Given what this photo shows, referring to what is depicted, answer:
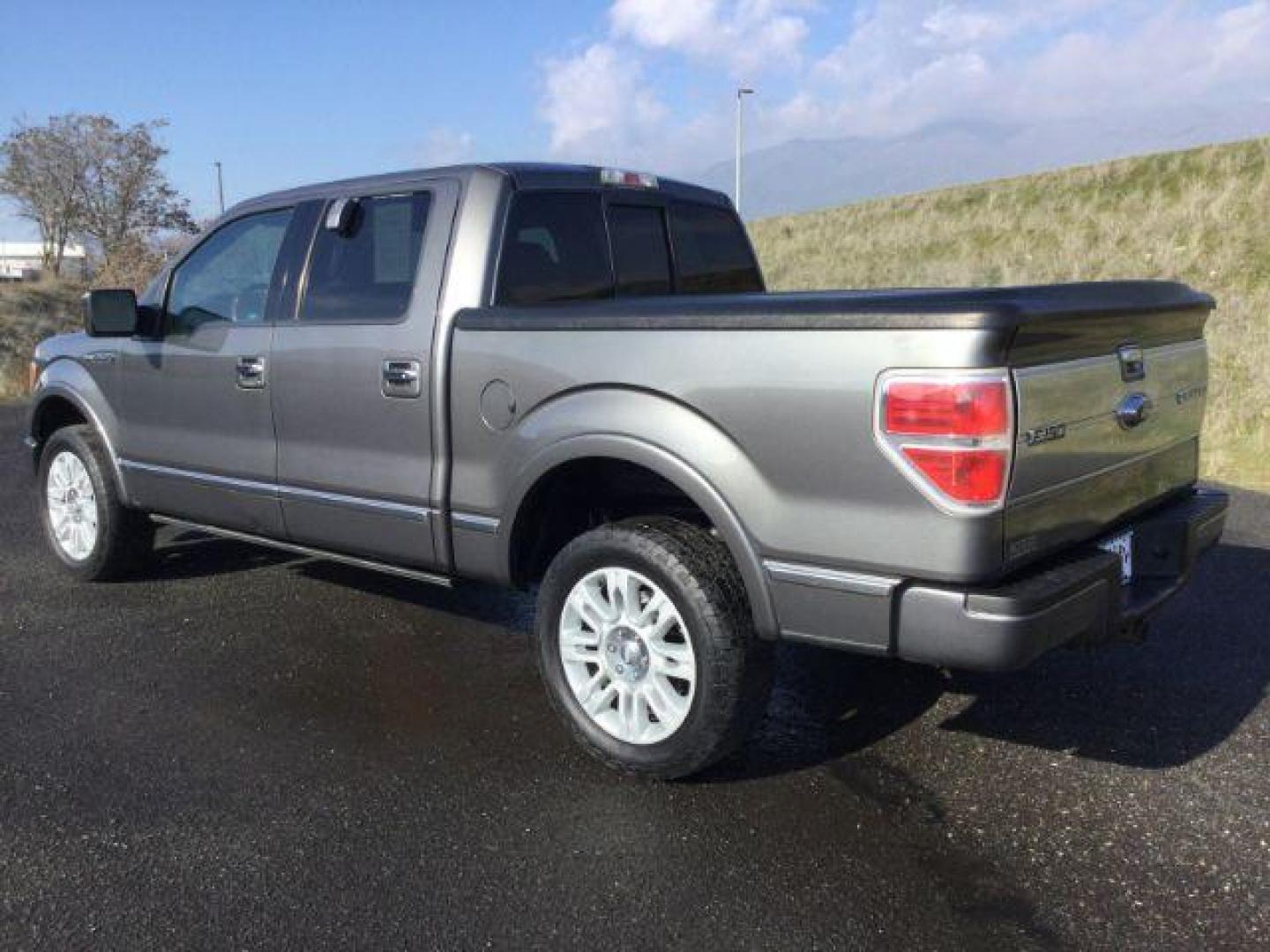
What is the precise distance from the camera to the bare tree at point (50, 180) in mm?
34344

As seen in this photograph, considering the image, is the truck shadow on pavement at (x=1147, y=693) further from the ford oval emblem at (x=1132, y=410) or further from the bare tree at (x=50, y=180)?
the bare tree at (x=50, y=180)

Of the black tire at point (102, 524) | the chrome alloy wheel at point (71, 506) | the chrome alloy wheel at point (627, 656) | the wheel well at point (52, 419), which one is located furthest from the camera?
the wheel well at point (52, 419)

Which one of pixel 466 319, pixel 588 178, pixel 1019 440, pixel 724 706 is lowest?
pixel 724 706

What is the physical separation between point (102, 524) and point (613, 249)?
2.93 metres

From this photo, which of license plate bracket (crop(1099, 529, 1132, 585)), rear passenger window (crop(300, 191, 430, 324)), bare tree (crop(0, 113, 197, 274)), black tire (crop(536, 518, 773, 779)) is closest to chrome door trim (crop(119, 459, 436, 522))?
rear passenger window (crop(300, 191, 430, 324))

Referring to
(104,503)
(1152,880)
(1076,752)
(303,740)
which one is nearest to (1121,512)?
(1076,752)

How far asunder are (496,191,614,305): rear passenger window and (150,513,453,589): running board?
1.05m

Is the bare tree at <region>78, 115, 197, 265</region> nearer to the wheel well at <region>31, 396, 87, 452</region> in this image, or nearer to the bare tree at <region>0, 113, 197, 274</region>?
the bare tree at <region>0, 113, 197, 274</region>

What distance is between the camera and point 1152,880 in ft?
9.11

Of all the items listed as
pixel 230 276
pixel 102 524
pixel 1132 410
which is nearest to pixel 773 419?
pixel 1132 410

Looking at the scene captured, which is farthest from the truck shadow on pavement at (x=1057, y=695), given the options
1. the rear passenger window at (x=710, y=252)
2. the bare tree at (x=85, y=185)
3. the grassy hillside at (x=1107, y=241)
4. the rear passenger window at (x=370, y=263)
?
the bare tree at (x=85, y=185)

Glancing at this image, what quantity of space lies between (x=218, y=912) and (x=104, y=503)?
316cm

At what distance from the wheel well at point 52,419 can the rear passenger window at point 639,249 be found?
312 cm

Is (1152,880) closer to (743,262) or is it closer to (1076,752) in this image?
(1076,752)
